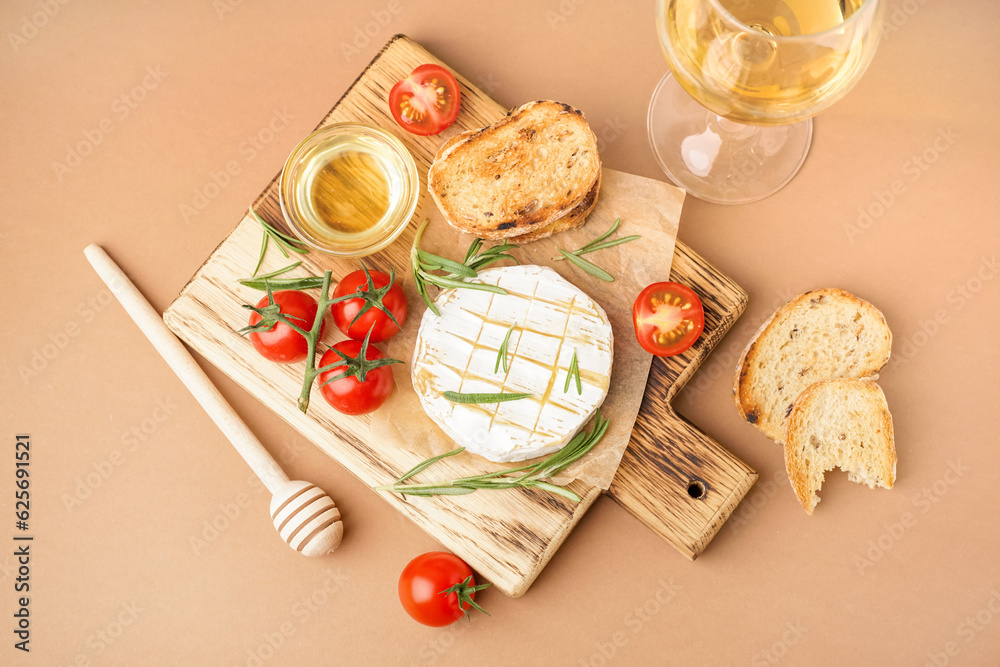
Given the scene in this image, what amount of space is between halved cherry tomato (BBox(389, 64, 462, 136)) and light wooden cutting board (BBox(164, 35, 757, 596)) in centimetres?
27

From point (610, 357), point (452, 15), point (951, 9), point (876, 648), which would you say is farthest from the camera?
point (452, 15)

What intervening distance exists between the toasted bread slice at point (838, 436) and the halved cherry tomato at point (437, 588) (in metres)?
1.09

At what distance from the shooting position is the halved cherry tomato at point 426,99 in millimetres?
2281

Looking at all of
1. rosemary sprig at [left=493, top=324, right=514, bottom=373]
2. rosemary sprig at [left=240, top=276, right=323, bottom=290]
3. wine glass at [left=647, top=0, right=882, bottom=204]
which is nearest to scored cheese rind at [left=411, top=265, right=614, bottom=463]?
rosemary sprig at [left=493, top=324, right=514, bottom=373]

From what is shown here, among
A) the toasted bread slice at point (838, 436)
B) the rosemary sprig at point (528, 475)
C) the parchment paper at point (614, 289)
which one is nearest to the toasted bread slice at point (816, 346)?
the toasted bread slice at point (838, 436)

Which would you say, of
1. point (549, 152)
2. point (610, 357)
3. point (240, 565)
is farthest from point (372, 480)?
point (549, 152)

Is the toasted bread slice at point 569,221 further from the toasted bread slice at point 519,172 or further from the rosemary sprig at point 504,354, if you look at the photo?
the rosemary sprig at point 504,354

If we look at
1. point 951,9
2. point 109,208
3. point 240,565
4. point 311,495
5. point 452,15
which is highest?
point 951,9

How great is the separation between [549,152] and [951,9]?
1.56 m

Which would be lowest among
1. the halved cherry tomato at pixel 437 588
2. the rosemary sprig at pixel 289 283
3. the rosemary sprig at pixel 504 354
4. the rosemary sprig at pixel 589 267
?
the halved cherry tomato at pixel 437 588

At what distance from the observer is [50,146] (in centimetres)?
269

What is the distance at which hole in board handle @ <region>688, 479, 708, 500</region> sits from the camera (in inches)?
85.8

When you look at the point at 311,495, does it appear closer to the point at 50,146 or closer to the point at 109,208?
the point at 109,208

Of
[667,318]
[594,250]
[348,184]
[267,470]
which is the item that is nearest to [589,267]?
[594,250]
